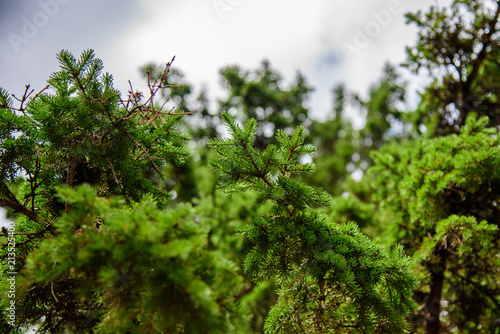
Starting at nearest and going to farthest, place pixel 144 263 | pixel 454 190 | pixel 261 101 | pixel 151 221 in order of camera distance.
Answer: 1. pixel 144 263
2. pixel 151 221
3. pixel 454 190
4. pixel 261 101

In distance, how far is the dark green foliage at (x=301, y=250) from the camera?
8.43 ft

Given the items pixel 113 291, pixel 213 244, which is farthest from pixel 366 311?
pixel 213 244

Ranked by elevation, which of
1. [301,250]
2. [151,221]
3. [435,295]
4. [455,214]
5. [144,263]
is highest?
[455,214]

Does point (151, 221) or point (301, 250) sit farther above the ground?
point (301, 250)

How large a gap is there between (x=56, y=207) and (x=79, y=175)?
394 millimetres

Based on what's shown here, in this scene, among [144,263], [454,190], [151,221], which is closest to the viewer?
[144,263]

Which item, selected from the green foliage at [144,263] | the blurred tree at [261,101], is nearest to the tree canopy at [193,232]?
the green foliage at [144,263]

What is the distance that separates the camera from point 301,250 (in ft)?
9.21

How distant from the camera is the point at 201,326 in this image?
1.76m

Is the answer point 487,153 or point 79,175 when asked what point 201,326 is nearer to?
point 79,175

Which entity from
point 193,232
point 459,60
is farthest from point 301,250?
point 459,60

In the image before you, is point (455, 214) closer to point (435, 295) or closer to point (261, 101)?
point (435, 295)

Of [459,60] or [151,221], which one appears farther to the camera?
[459,60]

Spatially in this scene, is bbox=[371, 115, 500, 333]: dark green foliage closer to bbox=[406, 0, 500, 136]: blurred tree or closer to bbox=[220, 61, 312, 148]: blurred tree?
bbox=[406, 0, 500, 136]: blurred tree
